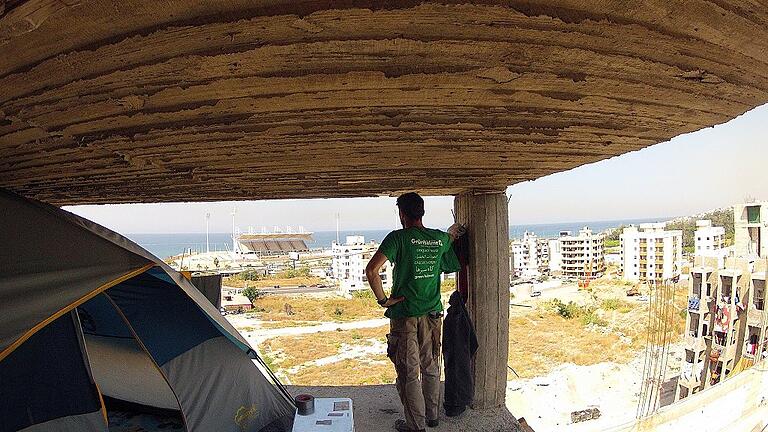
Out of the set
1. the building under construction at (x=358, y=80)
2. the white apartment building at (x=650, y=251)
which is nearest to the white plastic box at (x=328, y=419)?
the building under construction at (x=358, y=80)

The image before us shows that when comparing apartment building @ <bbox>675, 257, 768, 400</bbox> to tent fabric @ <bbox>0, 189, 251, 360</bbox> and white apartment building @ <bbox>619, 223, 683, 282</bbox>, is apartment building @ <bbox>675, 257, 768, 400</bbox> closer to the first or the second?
tent fabric @ <bbox>0, 189, 251, 360</bbox>

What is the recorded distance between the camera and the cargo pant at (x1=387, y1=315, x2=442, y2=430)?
2.98m

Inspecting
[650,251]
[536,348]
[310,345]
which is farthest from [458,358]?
[650,251]

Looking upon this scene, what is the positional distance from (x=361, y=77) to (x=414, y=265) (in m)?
2.05

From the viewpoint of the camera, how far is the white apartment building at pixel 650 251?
151 feet

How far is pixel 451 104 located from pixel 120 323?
4025mm

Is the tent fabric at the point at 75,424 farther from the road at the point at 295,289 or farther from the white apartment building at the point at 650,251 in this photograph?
the white apartment building at the point at 650,251

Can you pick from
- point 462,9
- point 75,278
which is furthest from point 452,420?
point 462,9

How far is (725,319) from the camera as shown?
57.2 feet

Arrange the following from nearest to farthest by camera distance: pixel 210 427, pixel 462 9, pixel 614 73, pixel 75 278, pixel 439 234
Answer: pixel 462 9, pixel 614 73, pixel 75 278, pixel 439 234, pixel 210 427

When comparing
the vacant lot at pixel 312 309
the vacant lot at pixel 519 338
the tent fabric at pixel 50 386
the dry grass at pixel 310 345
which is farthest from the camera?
the vacant lot at pixel 312 309

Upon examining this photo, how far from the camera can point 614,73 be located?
101cm

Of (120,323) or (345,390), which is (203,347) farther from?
(345,390)

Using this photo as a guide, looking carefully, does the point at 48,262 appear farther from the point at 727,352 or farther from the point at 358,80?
the point at 727,352
